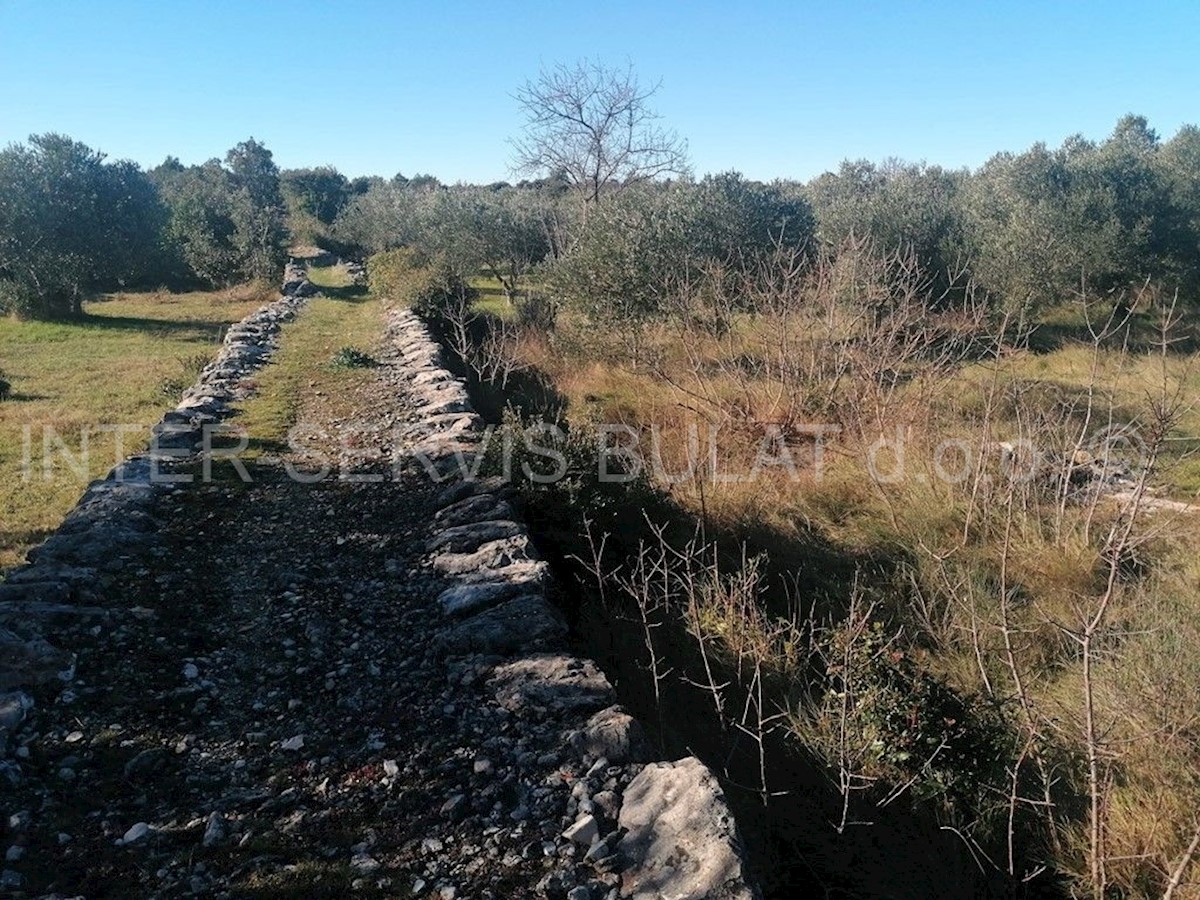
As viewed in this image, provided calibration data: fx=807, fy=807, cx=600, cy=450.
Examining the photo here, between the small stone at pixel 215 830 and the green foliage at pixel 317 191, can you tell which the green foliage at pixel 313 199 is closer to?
the green foliage at pixel 317 191

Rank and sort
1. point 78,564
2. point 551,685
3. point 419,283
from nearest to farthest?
point 551,685 → point 78,564 → point 419,283

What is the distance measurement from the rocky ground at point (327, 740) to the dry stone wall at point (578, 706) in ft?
0.04

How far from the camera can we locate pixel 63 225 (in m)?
20.5

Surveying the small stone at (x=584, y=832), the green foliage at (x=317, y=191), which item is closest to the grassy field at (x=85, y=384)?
the small stone at (x=584, y=832)

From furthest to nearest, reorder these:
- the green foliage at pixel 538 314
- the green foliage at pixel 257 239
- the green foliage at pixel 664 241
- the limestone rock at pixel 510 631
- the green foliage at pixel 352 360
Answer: the green foliage at pixel 257 239 → the green foliage at pixel 538 314 → the green foliage at pixel 664 241 → the green foliage at pixel 352 360 → the limestone rock at pixel 510 631

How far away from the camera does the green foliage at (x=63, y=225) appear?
1941 cm

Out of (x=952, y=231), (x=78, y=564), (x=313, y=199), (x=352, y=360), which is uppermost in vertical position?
(x=313, y=199)

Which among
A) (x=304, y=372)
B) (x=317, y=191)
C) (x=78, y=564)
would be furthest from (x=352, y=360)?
(x=317, y=191)

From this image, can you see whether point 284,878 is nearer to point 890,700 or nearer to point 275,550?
point 890,700

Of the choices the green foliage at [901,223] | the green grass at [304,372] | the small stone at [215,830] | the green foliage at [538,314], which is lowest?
the small stone at [215,830]

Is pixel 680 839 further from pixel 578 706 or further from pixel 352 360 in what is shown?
pixel 352 360

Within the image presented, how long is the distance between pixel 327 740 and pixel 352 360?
8.67 metres

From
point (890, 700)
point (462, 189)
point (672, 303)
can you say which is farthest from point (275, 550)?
point (462, 189)

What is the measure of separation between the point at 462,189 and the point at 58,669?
90.5ft
